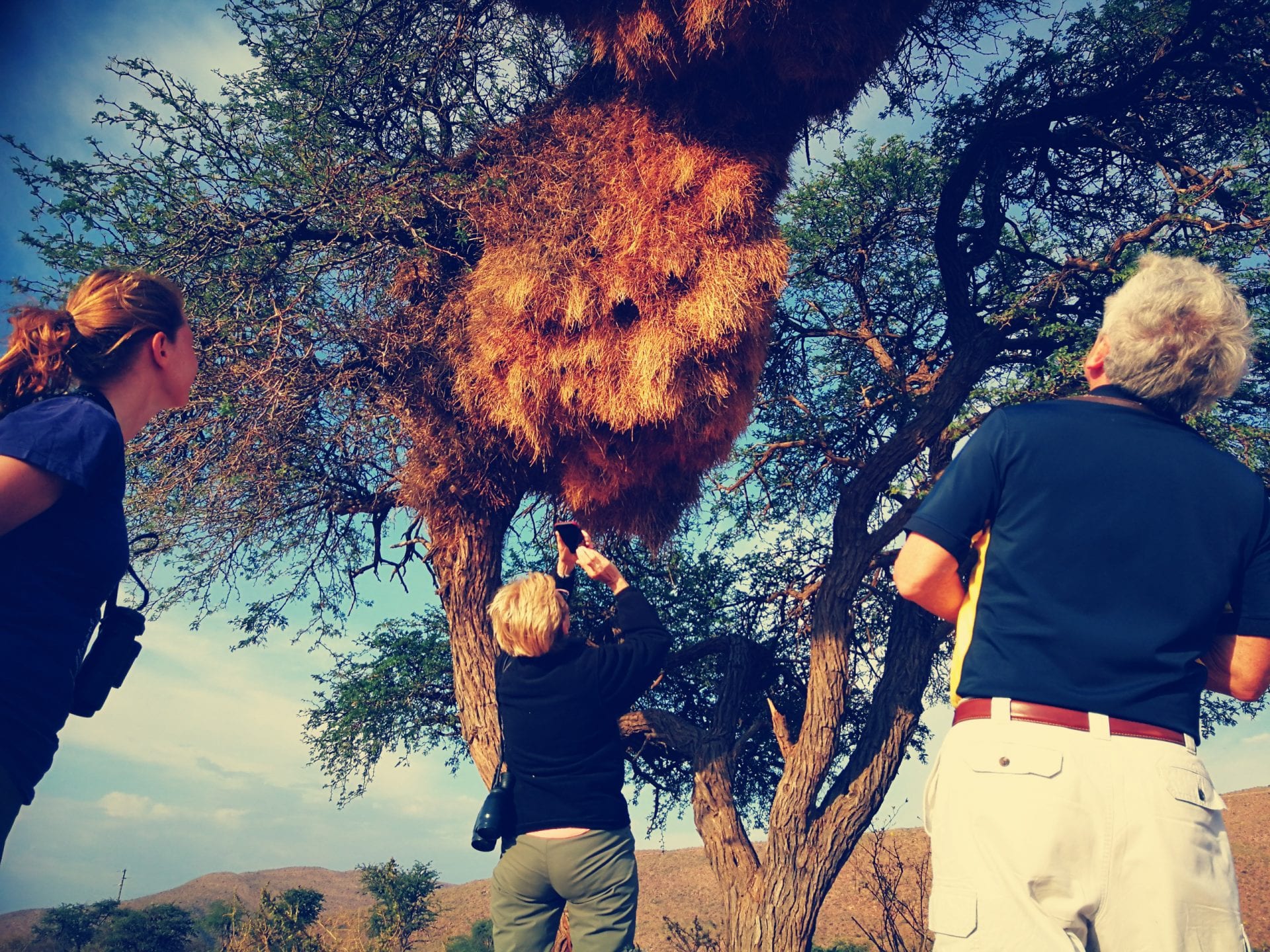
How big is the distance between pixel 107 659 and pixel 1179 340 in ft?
9.63

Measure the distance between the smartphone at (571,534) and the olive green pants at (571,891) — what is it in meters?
1.54

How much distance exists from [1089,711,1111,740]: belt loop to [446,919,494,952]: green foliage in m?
11.3

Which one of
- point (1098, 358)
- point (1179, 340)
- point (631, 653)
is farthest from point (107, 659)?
point (1179, 340)

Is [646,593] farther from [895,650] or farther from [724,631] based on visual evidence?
[895,650]

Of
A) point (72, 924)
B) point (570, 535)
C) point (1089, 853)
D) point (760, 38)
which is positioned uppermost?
point (760, 38)

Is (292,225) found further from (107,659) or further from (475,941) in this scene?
(475,941)

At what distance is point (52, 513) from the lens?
6.68ft

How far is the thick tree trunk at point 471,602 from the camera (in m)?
7.14

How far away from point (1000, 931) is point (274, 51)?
8.12 meters

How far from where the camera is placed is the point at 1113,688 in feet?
6.33

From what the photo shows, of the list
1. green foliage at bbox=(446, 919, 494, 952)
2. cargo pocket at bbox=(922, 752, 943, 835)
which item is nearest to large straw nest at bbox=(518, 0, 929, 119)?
cargo pocket at bbox=(922, 752, 943, 835)

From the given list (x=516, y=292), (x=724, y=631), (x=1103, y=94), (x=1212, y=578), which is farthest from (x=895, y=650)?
(x=1212, y=578)

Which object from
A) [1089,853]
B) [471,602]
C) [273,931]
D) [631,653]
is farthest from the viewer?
[273,931]

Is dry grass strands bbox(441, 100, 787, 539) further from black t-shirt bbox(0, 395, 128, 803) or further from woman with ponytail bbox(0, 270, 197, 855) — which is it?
black t-shirt bbox(0, 395, 128, 803)
